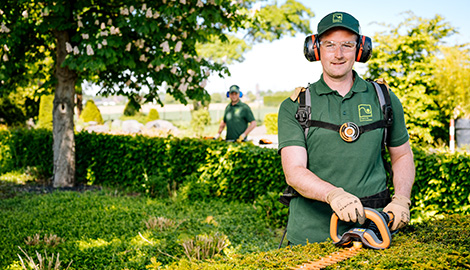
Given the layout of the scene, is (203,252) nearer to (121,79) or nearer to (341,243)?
(341,243)

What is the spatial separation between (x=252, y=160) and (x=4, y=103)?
63.4 feet

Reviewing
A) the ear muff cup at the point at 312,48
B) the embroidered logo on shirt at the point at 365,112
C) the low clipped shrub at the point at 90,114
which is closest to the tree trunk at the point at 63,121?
the ear muff cup at the point at 312,48

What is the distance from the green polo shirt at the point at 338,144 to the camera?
7.38 ft

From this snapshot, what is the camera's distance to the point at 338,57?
2275 mm

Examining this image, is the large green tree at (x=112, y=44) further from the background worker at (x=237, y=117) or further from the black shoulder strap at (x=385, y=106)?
the black shoulder strap at (x=385, y=106)

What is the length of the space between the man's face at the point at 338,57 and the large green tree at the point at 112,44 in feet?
15.9

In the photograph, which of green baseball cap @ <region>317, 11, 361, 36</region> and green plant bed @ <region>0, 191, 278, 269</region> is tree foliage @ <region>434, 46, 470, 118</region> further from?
green baseball cap @ <region>317, 11, 361, 36</region>

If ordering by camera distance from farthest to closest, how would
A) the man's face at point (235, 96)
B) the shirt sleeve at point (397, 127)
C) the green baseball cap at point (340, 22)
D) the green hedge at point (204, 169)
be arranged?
1. the man's face at point (235, 96)
2. the green hedge at point (204, 169)
3. the shirt sleeve at point (397, 127)
4. the green baseball cap at point (340, 22)

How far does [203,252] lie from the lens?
478 cm

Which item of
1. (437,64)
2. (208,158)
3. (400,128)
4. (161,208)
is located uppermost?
(437,64)

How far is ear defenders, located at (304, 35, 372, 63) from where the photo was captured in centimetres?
237

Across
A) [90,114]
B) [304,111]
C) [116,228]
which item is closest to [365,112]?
[304,111]

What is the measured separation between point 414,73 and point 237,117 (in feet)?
23.9

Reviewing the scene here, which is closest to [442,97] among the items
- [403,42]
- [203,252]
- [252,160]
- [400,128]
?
[403,42]
